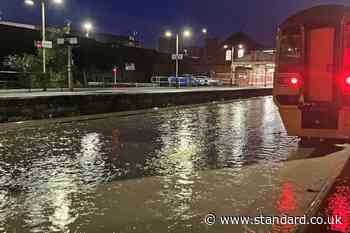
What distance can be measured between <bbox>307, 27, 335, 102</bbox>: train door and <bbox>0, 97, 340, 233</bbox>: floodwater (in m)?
1.54

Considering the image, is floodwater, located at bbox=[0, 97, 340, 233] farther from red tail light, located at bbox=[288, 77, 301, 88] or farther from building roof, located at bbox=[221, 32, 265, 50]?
building roof, located at bbox=[221, 32, 265, 50]

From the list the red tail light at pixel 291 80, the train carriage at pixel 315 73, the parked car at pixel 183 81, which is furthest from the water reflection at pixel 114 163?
the parked car at pixel 183 81

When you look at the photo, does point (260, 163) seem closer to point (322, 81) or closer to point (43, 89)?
point (322, 81)

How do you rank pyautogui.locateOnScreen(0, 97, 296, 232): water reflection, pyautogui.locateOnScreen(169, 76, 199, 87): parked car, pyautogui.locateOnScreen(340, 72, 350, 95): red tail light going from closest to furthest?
pyautogui.locateOnScreen(0, 97, 296, 232): water reflection, pyautogui.locateOnScreen(340, 72, 350, 95): red tail light, pyautogui.locateOnScreen(169, 76, 199, 87): parked car

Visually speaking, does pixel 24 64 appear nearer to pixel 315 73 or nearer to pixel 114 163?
pixel 114 163

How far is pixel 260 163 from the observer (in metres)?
9.70

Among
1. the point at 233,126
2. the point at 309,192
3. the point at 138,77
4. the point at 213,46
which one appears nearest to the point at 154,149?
the point at 309,192

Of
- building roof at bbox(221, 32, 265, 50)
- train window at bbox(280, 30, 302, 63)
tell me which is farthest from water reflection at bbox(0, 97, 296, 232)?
building roof at bbox(221, 32, 265, 50)

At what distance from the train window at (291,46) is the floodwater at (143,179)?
7.16 ft

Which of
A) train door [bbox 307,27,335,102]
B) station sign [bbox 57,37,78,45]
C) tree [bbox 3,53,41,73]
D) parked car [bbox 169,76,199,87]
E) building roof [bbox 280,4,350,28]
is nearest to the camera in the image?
building roof [bbox 280,4,350,28]

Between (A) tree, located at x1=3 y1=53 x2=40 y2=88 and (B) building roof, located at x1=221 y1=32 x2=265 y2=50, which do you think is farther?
(B) building roof, located at x1=221 y1=32 x2=265 y2=50

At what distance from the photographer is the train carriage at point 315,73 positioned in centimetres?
1026

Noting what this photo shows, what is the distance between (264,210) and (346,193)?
1.90 m

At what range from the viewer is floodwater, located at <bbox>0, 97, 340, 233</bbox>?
5828 millimetres
